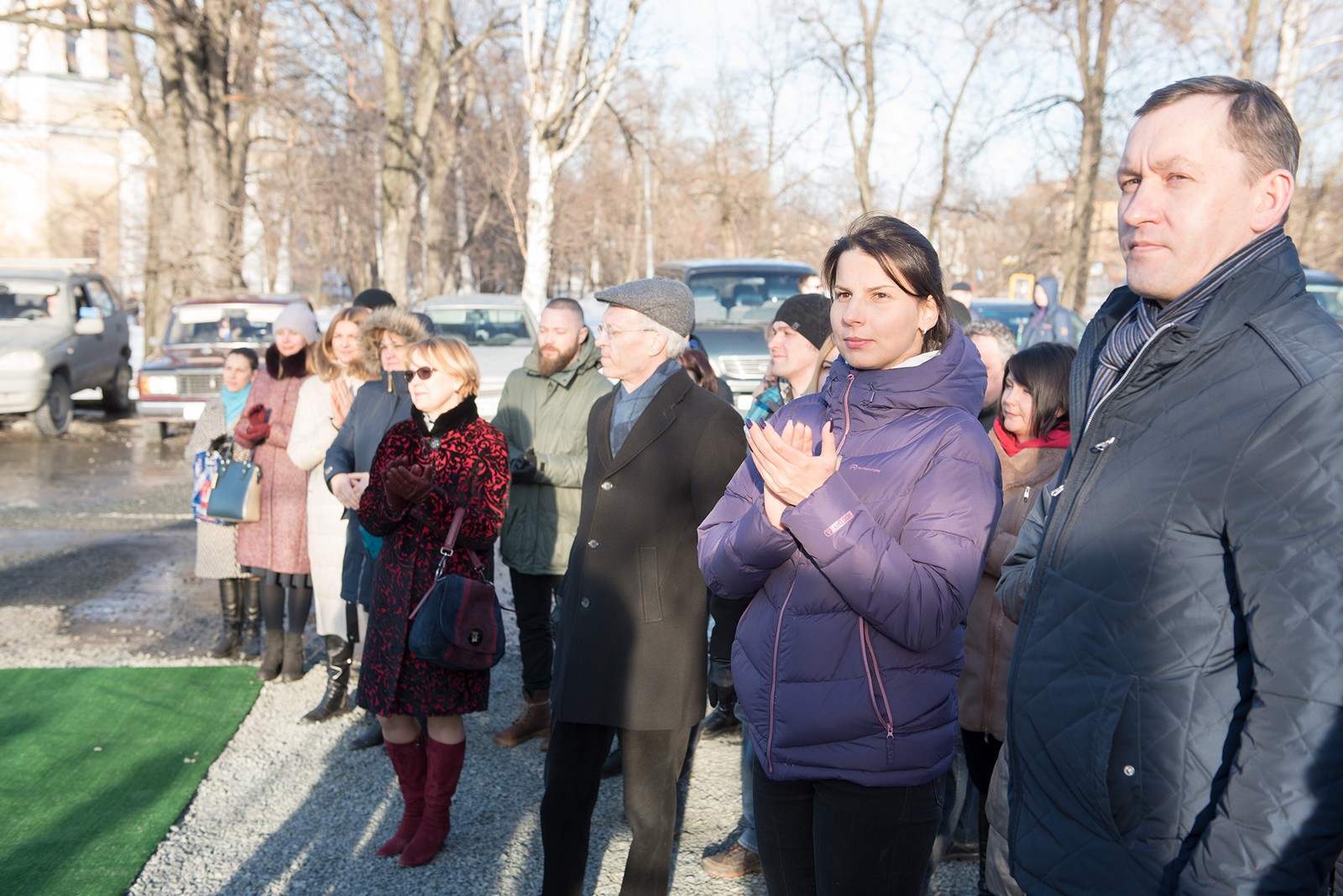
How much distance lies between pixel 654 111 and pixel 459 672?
2959 cm

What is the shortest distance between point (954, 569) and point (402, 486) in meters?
2.10

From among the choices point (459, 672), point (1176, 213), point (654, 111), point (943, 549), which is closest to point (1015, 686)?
point (943, 549)

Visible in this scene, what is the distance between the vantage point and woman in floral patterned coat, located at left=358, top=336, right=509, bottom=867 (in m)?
4.02

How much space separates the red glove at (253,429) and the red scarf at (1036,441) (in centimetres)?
377

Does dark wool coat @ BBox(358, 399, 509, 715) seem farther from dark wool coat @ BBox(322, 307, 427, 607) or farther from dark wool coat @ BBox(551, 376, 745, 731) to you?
dark wool coat @ BBox(322, 307, 427, 607)

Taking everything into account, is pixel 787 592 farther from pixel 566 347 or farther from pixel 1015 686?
pixel 566 347

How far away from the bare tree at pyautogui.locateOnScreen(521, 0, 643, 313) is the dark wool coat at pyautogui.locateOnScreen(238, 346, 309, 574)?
11.5m

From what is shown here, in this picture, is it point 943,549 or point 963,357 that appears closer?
point 943,549

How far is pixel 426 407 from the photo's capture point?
420 centimetres

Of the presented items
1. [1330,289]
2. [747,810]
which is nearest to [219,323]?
[747,810]

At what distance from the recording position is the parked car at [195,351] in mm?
14742

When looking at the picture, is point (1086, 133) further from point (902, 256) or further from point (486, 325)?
point (902, 256)

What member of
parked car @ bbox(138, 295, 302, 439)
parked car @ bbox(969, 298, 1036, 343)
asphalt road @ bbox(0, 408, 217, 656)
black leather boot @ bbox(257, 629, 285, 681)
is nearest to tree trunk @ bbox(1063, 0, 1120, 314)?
parked car @ bbox(969, 298, 1036, 343)

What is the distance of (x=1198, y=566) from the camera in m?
1.72
